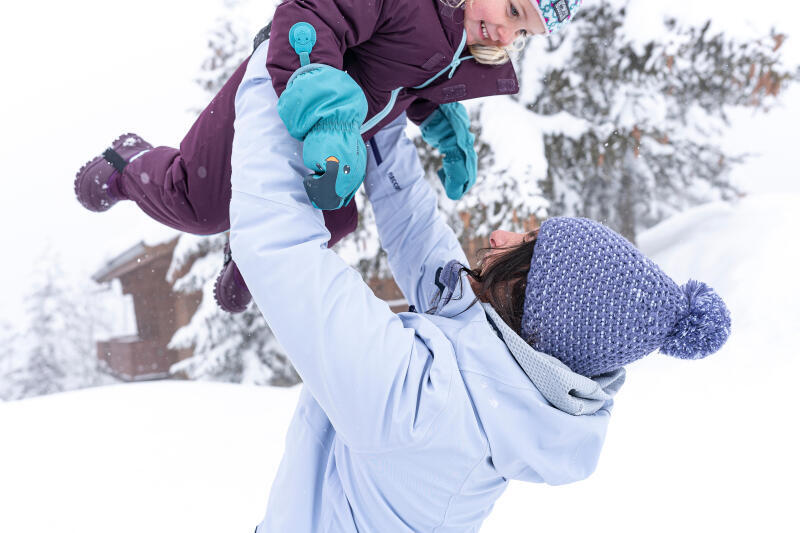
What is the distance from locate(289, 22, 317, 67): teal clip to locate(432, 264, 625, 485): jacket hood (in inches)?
21.1

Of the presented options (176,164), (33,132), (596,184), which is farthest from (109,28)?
(176,164)

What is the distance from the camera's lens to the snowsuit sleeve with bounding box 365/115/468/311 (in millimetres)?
1471

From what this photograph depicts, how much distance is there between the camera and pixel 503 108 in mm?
5266

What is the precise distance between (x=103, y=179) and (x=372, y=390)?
4.17 feet

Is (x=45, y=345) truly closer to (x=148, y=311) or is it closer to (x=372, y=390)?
(x=148, y=311)

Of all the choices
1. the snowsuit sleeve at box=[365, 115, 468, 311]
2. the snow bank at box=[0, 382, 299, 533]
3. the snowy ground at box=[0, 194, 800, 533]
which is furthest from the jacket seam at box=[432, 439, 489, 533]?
the snow bank at box=[0, 382, 299, 533]

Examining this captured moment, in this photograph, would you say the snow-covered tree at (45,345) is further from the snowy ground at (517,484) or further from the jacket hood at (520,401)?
the jacket hood at (520,401)

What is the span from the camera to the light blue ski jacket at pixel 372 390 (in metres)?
0.78

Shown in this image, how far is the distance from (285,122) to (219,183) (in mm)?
686

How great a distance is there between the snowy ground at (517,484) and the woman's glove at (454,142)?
1548mm

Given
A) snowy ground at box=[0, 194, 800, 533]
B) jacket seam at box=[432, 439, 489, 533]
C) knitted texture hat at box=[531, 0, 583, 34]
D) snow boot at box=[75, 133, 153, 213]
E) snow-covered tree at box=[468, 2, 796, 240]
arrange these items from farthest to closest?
snow-covered tree at box=[468, 2, 796, 240] < snowy ground at box=[0, 194, 800, 533] < snow boot at box=[75, 133, 153, 213] < knitted texture hat at box=[531, 0, 583, 34] < jacket seam at box=[432, 439, 489, 533]

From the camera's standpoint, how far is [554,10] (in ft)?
4.21

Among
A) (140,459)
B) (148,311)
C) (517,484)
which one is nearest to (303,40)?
(517,484)

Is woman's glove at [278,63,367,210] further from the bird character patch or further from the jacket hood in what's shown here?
the bird character patch
